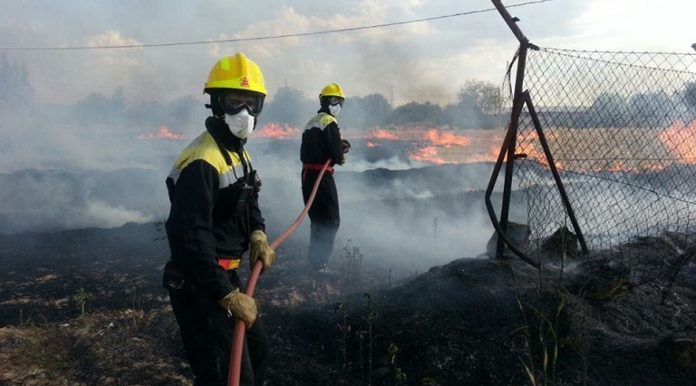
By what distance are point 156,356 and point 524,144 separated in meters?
4.27

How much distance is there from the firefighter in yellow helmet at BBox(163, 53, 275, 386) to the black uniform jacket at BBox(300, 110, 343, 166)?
9.49ft

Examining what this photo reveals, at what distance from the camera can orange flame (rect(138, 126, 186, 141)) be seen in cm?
→ 2591

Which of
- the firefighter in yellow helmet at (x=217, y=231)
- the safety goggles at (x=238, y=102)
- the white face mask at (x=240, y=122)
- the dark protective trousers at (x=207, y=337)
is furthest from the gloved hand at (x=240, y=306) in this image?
the safety goggles at (x=238, y=102)

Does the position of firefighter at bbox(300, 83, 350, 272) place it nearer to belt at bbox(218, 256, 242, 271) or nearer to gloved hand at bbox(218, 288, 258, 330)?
belt at bbox(218, 256, 242, 271)

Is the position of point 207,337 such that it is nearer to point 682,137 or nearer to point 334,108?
point 334,108

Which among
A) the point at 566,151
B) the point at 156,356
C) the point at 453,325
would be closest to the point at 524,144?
the point at 566,151

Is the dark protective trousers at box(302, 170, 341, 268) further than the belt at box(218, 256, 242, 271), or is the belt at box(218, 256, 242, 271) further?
the dark protective trousers at box(302, 170, 341, 268)

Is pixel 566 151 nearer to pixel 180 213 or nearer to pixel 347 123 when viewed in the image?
pixel 180 213

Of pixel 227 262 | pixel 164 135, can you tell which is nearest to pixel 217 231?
pixel 227 262

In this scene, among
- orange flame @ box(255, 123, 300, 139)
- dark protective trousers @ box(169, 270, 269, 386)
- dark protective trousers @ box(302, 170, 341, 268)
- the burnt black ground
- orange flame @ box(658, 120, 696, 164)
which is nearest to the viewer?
dark protective trousers @ box(169, 270, 269, 386)

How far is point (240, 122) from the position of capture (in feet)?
9.32

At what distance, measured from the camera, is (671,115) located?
5109 millimetres

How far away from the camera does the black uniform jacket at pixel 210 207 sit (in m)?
2.46

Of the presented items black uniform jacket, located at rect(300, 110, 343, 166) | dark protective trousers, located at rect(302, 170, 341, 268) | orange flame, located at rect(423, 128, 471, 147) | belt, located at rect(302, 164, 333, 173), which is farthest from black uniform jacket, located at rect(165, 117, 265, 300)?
orange flame, located at rect(423, 128, 471, 147)
